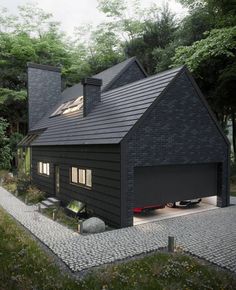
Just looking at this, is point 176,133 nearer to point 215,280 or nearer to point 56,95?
point 215,280

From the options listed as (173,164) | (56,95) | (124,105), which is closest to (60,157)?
(124,105)

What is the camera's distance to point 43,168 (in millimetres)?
19484

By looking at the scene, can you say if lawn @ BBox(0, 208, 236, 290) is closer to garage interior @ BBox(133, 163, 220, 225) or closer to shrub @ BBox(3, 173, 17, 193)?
garage interior @ BBox(133, 163, 220, 225)

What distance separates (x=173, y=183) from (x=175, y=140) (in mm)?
2147

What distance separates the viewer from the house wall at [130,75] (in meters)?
20.5

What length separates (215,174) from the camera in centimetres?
1541

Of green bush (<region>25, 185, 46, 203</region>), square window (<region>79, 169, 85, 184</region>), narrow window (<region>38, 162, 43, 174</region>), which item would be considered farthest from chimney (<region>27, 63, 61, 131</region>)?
square window (<region>79, 169, 85, 184</region>)

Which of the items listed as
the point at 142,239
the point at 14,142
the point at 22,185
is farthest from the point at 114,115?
the point at 14,142

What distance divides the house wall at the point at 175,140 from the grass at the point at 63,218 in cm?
234

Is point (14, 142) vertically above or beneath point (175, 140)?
beneath

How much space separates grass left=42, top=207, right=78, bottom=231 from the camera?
12186 mm

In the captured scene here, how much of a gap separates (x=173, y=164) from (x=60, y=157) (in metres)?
6.69

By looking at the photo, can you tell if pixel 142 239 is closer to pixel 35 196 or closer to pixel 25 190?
pixel 35 196

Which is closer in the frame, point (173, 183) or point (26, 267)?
point (26, 267)
